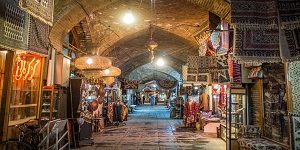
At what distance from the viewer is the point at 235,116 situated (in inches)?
326

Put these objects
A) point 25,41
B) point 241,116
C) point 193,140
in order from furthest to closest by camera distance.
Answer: point 193,140, point 241,116, point 25,41

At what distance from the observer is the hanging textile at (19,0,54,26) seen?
147 inches

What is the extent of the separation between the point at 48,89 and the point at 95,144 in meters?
2.67

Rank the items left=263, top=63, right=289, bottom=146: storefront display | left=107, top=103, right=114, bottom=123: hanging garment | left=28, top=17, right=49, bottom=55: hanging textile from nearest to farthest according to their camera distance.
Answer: left=28, top=17, right=49, bottom=55: hanging textile < left=263, top=63, right=289, bottom=146: storefront display < left=107, top=103, right=114, bottom=123: hanging garment

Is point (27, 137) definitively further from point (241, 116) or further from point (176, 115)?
point (176, 115)

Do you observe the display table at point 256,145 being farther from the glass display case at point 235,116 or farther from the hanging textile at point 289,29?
the hanging textile at point 289,29

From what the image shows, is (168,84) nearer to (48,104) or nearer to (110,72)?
(110,72)

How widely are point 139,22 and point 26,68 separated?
595 cm

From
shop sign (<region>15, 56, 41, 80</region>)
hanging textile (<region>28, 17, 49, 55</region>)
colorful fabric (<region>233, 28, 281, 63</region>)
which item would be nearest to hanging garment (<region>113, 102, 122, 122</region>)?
shop sign (<region>15, 56, 41, 80</region>)

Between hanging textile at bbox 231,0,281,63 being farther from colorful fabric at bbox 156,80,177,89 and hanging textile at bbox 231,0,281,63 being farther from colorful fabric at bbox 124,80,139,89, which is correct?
colorful fabric at bbox 156,80,177,89

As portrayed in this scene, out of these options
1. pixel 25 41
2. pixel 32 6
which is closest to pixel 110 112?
pixel 25 41

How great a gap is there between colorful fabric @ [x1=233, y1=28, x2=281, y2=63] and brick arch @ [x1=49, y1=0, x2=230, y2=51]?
2531 millimetres

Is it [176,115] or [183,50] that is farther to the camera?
→ [176,115]

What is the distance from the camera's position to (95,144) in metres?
9.05
